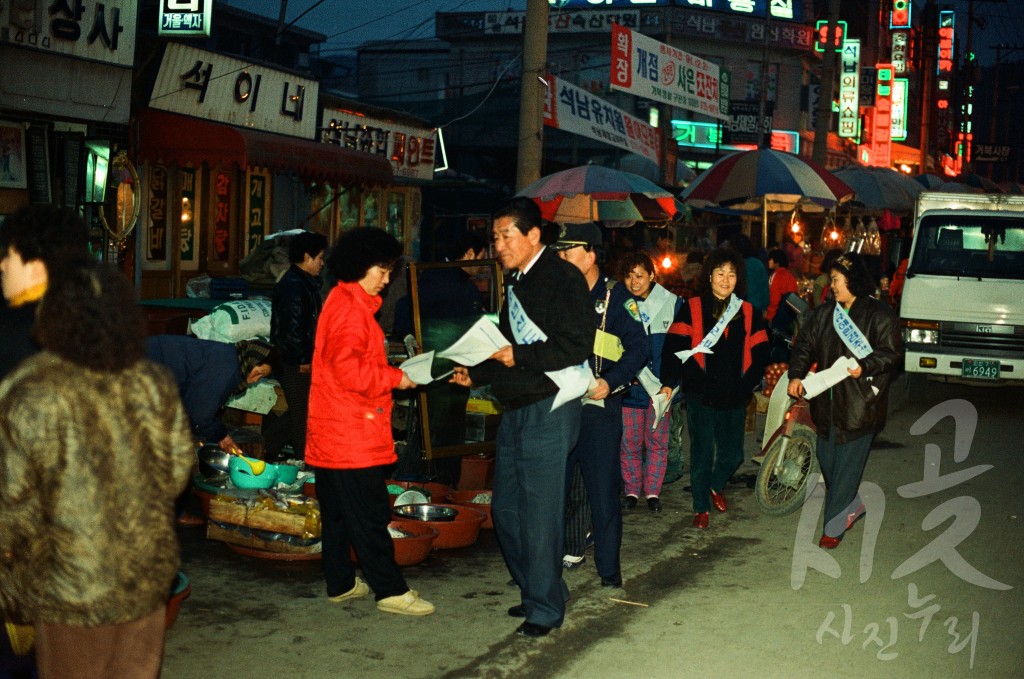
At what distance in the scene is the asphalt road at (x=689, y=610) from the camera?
215 inches

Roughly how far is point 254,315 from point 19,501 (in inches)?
273

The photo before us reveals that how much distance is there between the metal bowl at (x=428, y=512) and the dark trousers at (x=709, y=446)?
1804 mm

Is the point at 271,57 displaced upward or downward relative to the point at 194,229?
upward

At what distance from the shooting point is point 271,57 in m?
36.3

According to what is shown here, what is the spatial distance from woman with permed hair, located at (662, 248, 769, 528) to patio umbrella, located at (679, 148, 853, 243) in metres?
6.67

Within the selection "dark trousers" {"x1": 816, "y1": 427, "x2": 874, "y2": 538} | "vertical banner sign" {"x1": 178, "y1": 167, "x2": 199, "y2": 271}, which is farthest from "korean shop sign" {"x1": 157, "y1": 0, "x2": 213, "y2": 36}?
"dark trousers" {"x1": 816, "y1": 427, "x2": 874, "y2": 538}

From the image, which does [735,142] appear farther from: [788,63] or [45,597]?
[45,597]

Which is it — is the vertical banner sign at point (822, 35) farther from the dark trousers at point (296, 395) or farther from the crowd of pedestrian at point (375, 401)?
the dark trousers at point (296, 395)

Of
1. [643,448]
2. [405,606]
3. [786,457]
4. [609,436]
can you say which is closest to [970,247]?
[786,457]

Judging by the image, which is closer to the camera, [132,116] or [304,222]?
[132,116]

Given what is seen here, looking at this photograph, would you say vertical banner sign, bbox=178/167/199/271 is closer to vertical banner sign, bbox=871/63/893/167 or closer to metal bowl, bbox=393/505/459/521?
metal bowl, bbox=393/505/459/521

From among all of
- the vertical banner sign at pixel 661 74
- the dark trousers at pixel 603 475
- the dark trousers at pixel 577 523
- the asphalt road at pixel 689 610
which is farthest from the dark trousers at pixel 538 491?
the vertical banner sign at pixel 661 74

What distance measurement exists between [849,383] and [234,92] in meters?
10.5

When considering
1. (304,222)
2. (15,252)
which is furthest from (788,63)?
(15,252)
